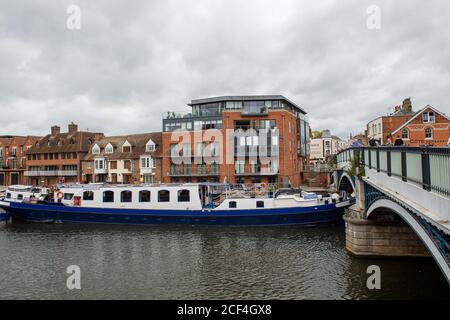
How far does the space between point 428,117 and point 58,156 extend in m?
60.4

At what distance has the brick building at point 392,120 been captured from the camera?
191ft

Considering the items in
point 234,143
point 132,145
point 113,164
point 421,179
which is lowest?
point 421,179

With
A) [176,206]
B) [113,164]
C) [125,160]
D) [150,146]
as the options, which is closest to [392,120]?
[150,146]

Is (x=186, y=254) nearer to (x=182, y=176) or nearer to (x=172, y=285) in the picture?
(x=172, y=285)

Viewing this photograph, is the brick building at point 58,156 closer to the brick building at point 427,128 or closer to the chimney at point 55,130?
the chimney at point 55,130

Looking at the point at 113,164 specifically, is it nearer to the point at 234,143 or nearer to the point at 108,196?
the point at 234,143

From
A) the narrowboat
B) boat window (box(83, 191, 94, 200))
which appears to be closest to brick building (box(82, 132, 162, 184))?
boat window (box(83, 191, 94, 200))

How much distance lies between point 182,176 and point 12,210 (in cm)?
2331

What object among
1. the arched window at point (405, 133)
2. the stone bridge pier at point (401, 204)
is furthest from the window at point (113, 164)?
the arched window at point (405, 133)

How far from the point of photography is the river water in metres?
17.2

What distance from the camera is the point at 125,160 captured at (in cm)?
6119

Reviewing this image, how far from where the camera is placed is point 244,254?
24016 mm

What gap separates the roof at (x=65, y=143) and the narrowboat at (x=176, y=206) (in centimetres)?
2848
